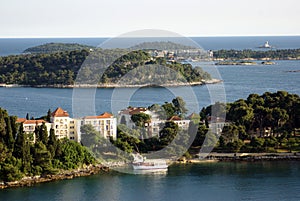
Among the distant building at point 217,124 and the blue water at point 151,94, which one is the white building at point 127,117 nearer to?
the distant building at point 217,124

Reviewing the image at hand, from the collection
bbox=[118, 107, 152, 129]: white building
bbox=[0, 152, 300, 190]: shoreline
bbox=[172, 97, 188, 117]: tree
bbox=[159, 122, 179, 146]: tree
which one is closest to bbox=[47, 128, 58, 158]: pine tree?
bbox=[0, 152, 300, 190]: shoreline

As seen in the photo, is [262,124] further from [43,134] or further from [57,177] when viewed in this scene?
[57,177]

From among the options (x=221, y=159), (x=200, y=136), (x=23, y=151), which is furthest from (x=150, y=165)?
(x=23, y=151)

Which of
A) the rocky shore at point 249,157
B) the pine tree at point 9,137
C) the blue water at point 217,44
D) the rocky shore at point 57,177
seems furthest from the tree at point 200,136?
the blue water at point 217,44

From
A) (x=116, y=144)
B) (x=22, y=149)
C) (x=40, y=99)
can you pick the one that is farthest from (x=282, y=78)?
(x=22, y=149)

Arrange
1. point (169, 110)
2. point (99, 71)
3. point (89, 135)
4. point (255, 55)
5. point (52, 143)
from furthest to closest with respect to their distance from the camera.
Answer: point (255, 55) < point (99, 71) < point (169, 110) < point (89, 135) < point (52, 143)
